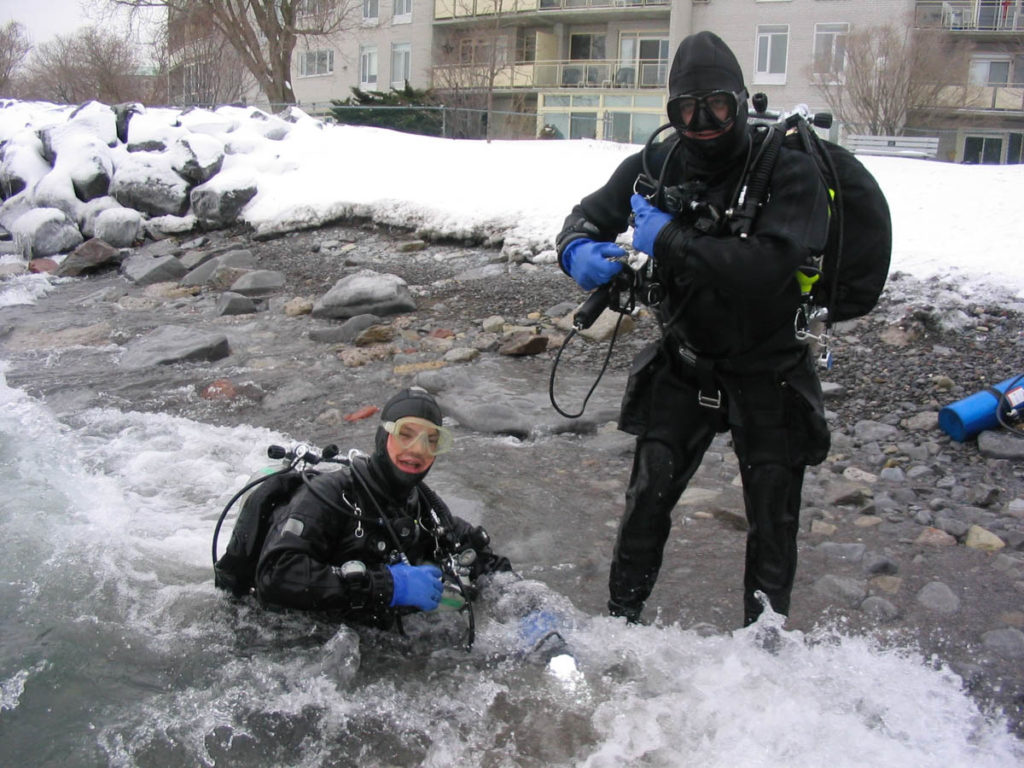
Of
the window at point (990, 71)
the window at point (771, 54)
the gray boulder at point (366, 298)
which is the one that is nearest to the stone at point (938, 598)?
the gray boulder at point (366, 298)

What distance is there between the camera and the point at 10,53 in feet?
112

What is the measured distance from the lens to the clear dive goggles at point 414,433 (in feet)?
10.7

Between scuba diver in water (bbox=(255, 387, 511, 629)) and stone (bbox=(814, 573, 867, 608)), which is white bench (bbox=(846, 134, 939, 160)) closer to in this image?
stone (bbox=(814, 573, 867, 608))

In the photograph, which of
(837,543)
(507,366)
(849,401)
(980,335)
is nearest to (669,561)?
(837,543)

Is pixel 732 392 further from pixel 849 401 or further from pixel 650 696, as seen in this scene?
pixel 849 401

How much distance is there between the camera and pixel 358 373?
22.6 ft

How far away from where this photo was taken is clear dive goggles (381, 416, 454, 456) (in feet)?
10.7

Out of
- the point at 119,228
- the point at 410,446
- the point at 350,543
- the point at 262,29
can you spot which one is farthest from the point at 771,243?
the point at 262,29

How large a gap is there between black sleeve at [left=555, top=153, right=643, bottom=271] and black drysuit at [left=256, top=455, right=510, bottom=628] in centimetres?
105

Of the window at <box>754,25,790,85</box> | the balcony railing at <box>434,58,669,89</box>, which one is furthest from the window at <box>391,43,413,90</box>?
the window at <box>754,25,790,85</box>

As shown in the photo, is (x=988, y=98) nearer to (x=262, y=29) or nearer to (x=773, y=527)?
(x=262, y=29)

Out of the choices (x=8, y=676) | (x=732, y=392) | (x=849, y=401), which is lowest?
(x=8, y=676)

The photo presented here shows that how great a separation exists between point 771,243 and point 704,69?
0.56 metres

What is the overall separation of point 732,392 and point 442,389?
3.59 metres
